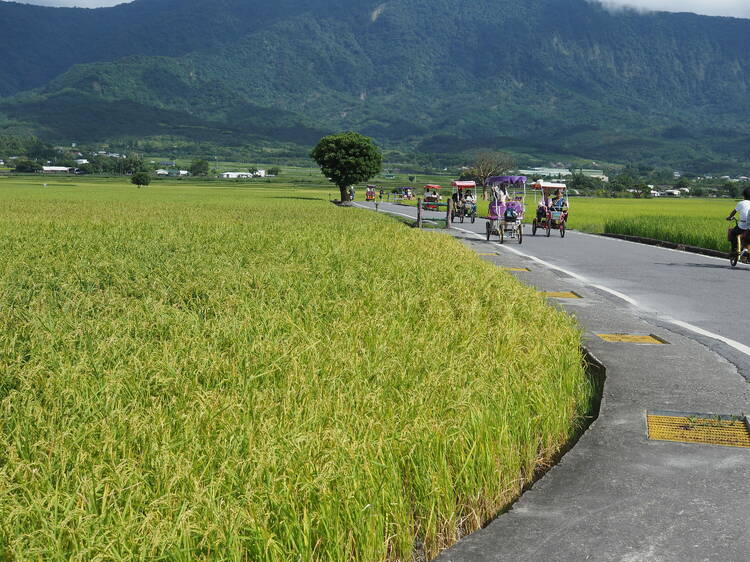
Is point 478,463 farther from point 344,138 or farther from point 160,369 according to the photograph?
point 344,138

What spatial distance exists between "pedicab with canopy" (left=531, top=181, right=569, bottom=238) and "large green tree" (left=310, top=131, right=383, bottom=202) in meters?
49.2

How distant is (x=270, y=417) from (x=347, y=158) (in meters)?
75.4

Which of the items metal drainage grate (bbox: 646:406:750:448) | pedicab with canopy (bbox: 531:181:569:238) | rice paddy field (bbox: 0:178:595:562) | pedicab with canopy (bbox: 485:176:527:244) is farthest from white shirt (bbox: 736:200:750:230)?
metal drainage grate (bbox: 646:406:750:448)

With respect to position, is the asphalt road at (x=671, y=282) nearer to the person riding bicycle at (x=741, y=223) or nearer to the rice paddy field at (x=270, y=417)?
the person riding bicycle at (x=741, y=223)

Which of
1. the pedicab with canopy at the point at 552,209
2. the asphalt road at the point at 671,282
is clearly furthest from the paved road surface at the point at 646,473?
the pedicab with canopy at the point at 552,209

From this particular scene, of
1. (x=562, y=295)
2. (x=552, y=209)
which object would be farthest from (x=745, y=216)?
(x=552, y=209)

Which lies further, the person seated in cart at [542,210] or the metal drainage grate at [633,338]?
the person seated in cart at [542,210]

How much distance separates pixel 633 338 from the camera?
28.7ft

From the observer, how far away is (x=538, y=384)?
5.29 m

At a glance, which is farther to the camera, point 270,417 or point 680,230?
point 680,230

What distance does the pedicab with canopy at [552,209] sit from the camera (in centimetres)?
2780

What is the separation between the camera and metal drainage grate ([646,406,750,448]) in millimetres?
5062

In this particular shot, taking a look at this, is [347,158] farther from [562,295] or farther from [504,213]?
[562,295]

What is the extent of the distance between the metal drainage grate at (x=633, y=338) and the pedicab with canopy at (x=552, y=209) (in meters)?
19.0
